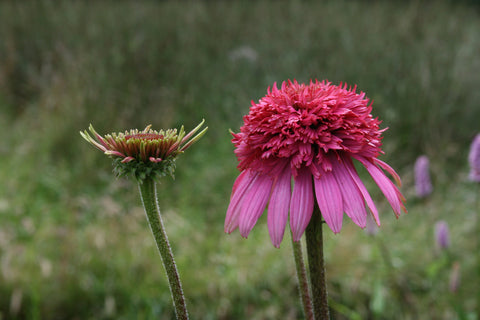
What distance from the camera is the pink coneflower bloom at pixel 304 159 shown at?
1.98ft

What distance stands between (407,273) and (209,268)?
3.56ft

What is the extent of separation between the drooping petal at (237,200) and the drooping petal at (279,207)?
0.14ft

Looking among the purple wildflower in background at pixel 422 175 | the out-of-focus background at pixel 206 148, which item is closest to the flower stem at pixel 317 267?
the out-of-focus background at pixel 206 148

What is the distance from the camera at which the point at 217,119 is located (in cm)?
429

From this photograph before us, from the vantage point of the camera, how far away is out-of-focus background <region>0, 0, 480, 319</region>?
7.15 feet

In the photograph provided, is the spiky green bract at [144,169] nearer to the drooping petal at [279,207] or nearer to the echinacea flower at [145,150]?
the echinacea flower at [145,150]

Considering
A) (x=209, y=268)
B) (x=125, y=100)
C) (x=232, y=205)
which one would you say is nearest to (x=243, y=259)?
(x=209, y=268)

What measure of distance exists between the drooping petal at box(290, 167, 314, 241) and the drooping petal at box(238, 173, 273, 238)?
0.05 m

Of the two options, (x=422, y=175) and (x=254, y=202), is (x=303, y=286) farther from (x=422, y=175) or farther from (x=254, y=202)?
(x=422, y=175)

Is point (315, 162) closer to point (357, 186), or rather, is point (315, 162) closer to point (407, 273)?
point (357, 186)

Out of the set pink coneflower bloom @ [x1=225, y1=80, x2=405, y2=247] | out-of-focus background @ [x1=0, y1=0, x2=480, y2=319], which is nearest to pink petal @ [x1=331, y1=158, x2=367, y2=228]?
pink coneflower bloom @ [x1=225, y1=80, x2=405, y2=247]

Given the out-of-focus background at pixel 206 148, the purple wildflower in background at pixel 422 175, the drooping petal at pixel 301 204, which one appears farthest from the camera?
the out-of-focus background at pixel 206 148

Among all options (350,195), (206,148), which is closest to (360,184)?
(350,195)

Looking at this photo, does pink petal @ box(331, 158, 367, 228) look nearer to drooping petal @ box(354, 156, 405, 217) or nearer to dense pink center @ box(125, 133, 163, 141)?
drooping petal @ box(354, 156, 405, 217)
